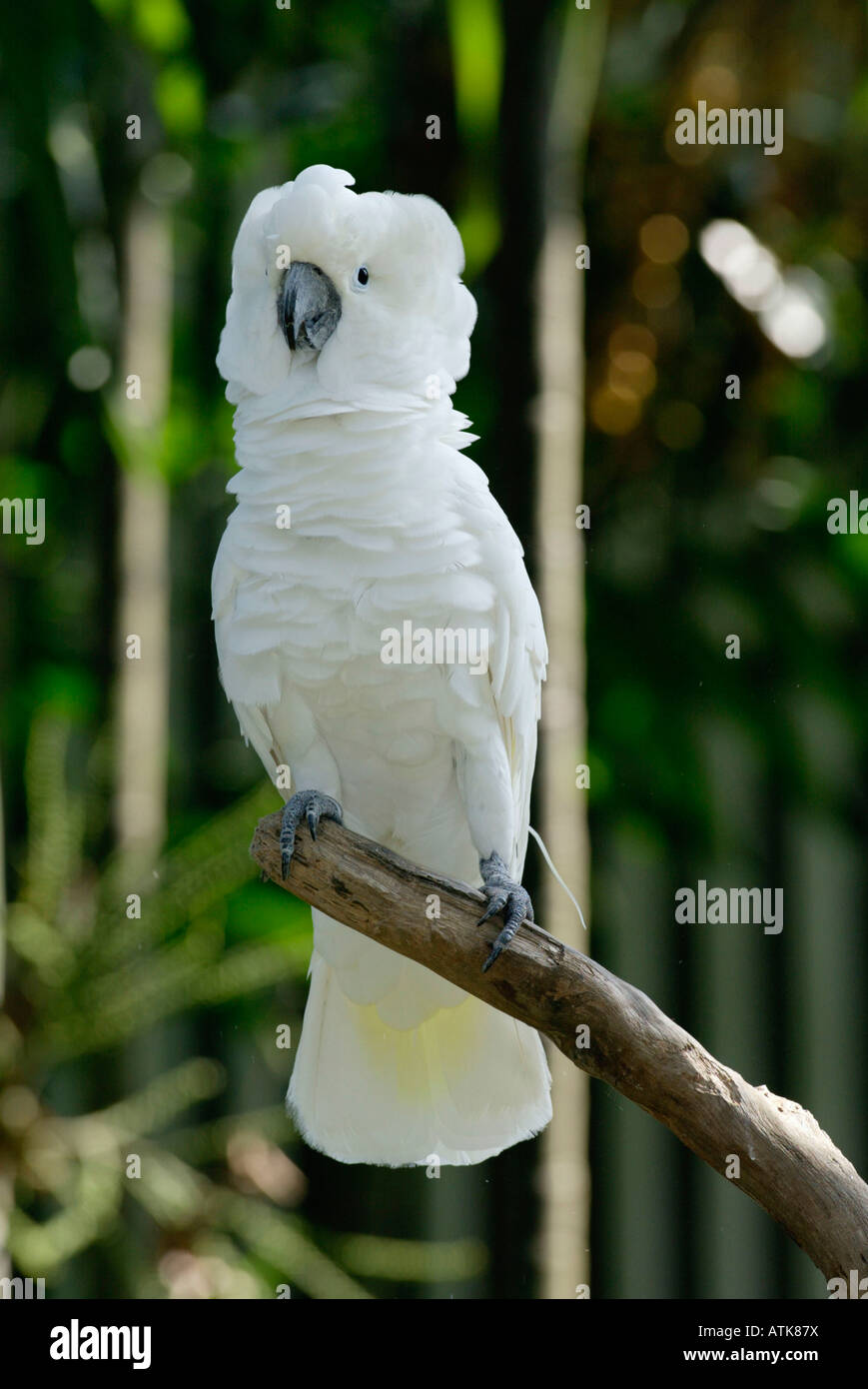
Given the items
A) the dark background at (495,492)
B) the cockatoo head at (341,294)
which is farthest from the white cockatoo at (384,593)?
the dark background at (495,492)

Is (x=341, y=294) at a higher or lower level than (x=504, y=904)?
higher

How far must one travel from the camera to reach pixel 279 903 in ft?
6.85

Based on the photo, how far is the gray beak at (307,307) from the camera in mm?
1424

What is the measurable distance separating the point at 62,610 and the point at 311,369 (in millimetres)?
839

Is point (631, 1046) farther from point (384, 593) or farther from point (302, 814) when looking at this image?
point (384, 593)

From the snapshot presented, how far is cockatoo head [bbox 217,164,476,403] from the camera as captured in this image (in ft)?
4.63

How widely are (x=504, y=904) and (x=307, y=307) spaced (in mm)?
733

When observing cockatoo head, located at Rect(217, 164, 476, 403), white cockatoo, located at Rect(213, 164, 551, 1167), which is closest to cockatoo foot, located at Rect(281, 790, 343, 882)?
white cockatoo, located at Rect(213, 164, 551, 1167)

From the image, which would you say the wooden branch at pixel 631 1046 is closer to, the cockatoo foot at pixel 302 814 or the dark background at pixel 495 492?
the cockatoo foot at pixel 302 814

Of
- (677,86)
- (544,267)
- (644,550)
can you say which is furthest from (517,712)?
(677,86)

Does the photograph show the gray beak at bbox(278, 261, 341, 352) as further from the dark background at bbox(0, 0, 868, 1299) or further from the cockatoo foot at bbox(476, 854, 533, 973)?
the cockatoo foot at bbox(476, 854, 533, 973)

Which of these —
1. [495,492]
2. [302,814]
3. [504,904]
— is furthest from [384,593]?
[495,492]

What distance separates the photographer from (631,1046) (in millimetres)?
1297
